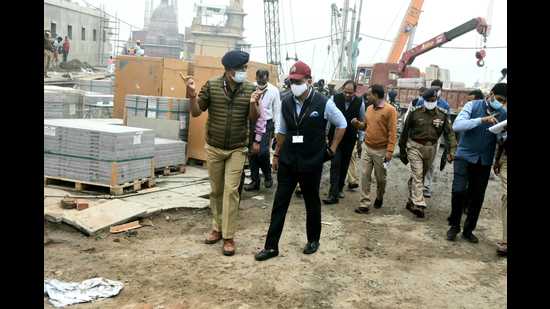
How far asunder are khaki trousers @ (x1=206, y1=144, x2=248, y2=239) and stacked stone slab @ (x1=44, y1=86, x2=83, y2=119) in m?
5.13

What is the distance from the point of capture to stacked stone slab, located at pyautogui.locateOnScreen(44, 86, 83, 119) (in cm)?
908

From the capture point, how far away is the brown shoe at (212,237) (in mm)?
5414

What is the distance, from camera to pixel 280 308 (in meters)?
3.96

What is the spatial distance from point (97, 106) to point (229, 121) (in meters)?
6.14

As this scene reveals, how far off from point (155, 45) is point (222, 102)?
63.3m

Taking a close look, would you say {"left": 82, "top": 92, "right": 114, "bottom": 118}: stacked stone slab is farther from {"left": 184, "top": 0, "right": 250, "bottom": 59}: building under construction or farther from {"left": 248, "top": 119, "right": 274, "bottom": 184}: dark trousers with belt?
{"left": 184, "top": 0, "right": 250, "bottom": 59}: building under construction

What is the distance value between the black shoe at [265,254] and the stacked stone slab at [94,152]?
2695mm

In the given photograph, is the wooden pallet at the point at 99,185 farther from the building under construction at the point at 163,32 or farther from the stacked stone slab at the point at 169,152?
the building under construction at the point at 163,32

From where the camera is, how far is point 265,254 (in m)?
5.04

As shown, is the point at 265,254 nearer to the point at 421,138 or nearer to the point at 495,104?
the point at 495,104

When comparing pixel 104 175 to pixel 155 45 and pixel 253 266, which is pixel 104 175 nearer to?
pixel 253 266
